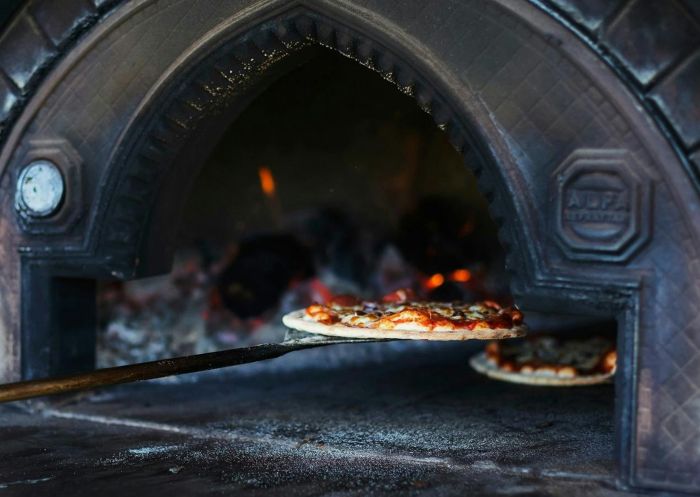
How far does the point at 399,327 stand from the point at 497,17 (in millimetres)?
1163

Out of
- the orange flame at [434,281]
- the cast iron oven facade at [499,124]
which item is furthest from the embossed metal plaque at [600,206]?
the orange flame at [434,281]

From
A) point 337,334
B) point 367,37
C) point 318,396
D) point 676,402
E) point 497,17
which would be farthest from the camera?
point 318,396

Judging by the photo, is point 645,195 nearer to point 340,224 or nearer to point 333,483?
point 333,483

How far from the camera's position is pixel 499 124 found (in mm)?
2736

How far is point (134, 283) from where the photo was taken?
5.00m

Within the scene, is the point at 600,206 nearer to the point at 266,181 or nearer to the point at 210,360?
Result: the point at 210,360

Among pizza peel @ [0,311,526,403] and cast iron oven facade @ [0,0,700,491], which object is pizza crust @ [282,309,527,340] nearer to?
pizza peel @ [0,311,526,403]

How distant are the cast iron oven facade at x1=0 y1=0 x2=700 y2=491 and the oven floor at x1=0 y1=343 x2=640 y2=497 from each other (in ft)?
1.58

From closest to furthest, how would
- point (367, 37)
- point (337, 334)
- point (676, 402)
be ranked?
point (676, 402)
point (367, 37)
point (337, 334)

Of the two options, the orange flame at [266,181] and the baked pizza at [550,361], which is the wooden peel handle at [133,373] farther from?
the orange flame at [266,181]

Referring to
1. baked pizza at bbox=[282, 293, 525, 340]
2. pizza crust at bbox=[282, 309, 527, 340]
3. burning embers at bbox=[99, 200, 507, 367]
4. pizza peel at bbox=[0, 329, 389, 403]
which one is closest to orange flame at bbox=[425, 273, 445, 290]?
burning embers at bbox=[99, 200, 507, 367]

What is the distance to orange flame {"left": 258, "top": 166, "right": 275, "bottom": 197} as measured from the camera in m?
5.21

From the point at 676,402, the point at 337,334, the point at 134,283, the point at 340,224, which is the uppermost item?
the point at 340,224

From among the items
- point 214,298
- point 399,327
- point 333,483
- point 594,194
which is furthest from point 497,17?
point 214,298
